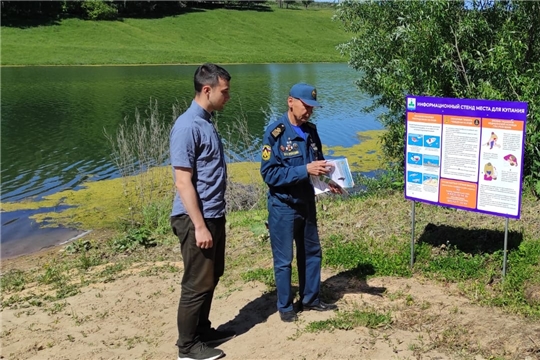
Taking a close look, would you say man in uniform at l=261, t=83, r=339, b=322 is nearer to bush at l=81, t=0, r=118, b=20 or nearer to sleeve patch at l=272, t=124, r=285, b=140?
sleeve patch at l=272, t=124, r=285, b=140

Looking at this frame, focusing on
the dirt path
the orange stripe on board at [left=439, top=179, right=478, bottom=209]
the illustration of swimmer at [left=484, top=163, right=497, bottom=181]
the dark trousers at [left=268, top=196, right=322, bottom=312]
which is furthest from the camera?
the orange stripe on board at [left=439, top=179, right=478, bottom=209]

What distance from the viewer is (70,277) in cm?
732

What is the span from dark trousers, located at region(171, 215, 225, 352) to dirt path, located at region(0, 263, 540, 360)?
0.45 m

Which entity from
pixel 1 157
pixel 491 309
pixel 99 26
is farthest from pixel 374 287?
pixel 99 26

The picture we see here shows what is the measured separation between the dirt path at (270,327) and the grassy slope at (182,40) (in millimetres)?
47899

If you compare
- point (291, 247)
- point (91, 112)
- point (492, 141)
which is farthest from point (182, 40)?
point (291, 247)

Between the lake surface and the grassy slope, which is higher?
the grassy slope

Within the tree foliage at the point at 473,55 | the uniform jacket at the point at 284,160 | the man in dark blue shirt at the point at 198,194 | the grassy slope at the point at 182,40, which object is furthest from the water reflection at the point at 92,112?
the grassy slope at the point at 182,40

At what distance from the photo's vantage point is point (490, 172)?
17.6 feet

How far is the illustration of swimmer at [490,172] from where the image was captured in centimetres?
533

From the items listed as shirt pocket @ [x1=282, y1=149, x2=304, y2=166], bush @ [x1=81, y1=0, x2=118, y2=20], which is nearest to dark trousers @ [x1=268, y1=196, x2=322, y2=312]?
shirt pocket @ [x1=282, y1=149, x2=304, y2=166]

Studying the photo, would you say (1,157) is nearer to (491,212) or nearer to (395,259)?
(395,259)

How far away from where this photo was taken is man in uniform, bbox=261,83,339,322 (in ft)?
15.2

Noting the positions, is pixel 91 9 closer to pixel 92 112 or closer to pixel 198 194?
pixel 92 112
